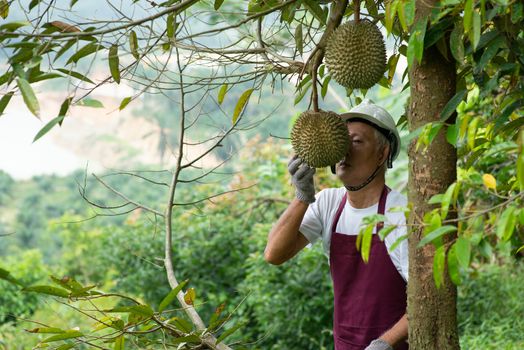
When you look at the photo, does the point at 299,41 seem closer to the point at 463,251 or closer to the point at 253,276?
the point at 463,251

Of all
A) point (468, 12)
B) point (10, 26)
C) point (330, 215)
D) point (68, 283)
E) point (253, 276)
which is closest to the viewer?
point (468, 12)

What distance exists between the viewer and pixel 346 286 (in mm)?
2430

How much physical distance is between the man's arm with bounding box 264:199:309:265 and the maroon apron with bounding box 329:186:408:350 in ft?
0.46

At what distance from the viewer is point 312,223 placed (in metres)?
2.48

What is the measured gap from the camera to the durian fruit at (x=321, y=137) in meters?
1.89

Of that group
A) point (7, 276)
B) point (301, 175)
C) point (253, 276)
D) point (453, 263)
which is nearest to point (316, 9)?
point (301, 175)

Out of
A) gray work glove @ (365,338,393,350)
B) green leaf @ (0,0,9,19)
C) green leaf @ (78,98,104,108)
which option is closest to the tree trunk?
gray work glove @ (365,338,393,350)

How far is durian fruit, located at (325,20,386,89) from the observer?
1.79 m

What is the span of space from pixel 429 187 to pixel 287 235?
69cm

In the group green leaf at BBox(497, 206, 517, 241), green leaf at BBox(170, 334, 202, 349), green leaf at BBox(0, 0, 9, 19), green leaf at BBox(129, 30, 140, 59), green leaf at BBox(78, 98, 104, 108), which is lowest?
green leaf at BBox(170, 334, 202, 349)

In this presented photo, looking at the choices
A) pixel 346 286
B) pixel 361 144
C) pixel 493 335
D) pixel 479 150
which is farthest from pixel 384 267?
pixel 493 335

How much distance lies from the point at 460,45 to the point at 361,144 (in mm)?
825

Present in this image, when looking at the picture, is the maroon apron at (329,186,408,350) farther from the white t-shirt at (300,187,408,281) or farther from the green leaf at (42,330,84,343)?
the green leaf at (42,330,84,343)

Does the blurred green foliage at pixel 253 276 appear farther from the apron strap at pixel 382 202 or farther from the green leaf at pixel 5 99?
the green leaf at pixel 5 99
